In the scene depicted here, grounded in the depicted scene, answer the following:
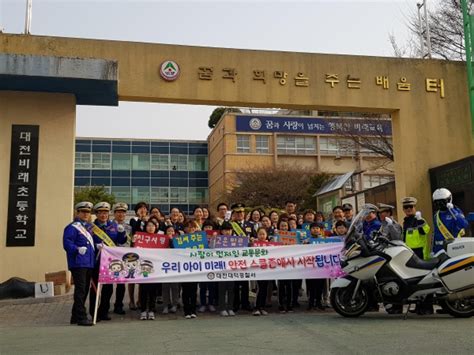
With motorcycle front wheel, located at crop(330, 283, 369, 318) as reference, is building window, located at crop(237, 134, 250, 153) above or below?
above

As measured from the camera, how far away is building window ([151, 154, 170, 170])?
202 ft

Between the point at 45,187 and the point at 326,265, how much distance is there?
639cm

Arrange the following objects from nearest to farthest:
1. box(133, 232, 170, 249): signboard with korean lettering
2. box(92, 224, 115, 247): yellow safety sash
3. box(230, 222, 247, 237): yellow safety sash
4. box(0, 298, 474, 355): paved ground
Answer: box(0, 298, 474, 355): paved ground → box(92, 224, 115, 247): yellow safety sash → box(133, 232, 170, 249): signboard with korean lettering → box(230, 222, 247, 237): yellow safety sash

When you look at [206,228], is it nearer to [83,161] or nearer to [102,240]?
[102,240]

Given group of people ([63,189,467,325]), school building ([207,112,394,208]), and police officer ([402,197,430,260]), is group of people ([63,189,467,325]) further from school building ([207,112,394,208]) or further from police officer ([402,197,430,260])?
school building ([207,112,394,208])

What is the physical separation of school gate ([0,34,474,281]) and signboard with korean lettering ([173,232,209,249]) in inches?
156

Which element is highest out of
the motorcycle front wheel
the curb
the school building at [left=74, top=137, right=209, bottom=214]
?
the school building at [left=74, top=137, right=209, bottom=214]

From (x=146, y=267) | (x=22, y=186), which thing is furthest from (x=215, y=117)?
(x=146, y=267)

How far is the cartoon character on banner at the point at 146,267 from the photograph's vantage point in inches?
322

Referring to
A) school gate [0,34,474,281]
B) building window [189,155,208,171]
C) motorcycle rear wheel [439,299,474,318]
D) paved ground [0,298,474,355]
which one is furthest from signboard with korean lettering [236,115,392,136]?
paved ground [0,298,474,355]

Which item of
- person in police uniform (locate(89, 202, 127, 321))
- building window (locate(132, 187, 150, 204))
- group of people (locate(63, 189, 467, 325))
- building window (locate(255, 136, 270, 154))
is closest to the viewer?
group of people (locate(63, 189, 467, 325))

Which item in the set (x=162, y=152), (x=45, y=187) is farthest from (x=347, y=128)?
(x=162, y=152)

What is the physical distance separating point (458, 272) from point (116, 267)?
198 inches

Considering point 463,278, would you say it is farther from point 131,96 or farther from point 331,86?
point 131,96
